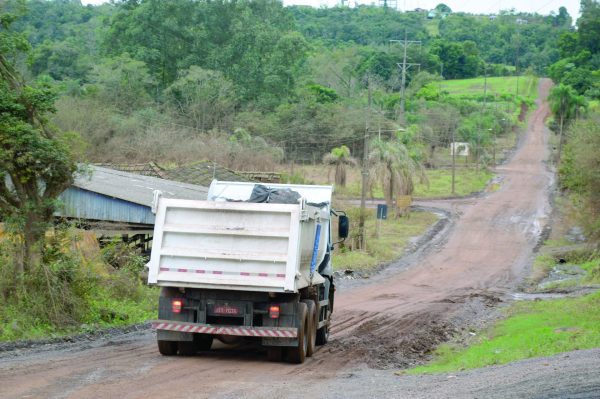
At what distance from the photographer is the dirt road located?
12.4 metres

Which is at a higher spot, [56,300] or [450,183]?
[450,183]

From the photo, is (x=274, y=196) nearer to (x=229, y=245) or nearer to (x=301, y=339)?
(x=229, y=245)

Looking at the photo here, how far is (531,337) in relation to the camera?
19.6m

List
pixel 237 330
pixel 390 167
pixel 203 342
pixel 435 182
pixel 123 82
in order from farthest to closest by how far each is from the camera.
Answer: pixel 435 182, pixel 123 82, pixel 390 167, pixel 203 342, pixel 237 330

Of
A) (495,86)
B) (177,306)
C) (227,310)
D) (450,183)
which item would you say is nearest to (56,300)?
(177,306)

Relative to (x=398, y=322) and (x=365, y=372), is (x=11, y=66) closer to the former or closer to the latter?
(x=365, y=372)

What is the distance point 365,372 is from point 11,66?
9.91 m

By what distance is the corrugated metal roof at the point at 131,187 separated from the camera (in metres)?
30.1

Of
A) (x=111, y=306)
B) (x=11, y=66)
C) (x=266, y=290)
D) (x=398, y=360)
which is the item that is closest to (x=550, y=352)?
(x=398, y=360)

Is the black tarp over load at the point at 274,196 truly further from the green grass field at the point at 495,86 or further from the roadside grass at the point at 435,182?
the green grass field at the point at 495,86

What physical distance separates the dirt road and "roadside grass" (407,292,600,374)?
98 centimetres

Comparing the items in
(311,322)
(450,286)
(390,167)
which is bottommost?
(450,286)

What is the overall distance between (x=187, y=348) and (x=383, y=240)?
123 feet

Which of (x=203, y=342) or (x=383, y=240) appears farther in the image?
(x=383, y=240)
